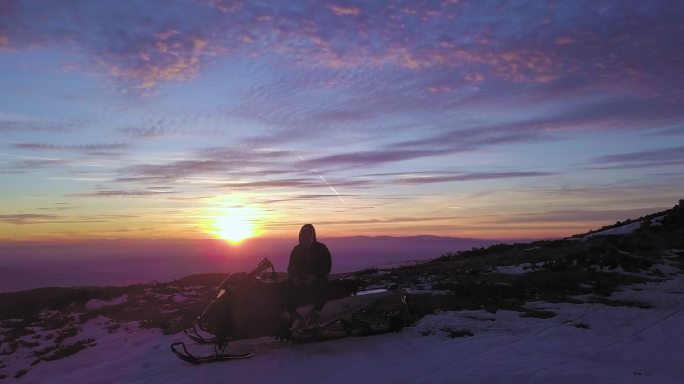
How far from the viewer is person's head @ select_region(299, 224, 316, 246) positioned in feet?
33.8

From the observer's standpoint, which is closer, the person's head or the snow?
the person's head

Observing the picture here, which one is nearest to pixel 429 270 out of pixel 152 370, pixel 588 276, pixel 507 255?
pixel 507 255

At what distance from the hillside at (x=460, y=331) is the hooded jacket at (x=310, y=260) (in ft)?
4.53

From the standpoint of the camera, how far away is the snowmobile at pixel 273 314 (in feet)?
30.6

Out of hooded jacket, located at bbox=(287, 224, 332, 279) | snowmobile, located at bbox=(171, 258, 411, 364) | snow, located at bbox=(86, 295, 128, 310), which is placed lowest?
snow, located at bbox=(86, 295, 128, 310)

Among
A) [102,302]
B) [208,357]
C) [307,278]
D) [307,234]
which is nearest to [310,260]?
[307,278]

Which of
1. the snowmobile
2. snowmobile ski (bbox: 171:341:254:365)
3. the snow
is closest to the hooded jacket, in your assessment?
the snowmobile

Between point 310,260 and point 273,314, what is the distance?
1.26 meters

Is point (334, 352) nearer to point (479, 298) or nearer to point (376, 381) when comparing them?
point (376, 381)

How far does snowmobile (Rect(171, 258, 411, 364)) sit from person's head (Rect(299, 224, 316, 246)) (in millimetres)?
928

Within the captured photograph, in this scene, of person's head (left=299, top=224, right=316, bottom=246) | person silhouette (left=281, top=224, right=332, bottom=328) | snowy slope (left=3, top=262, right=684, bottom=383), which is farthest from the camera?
person's head (left=299, top=224, right=316, bottom=246)

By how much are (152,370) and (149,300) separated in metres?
9.49

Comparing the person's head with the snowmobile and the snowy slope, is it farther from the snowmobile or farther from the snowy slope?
the snowy slope

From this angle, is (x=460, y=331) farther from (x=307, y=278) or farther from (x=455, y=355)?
(x=307, y=278)
